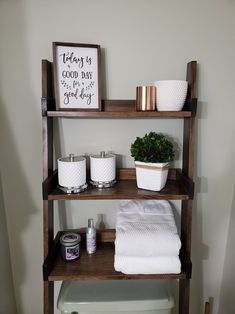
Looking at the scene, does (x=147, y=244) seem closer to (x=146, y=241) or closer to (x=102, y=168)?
(x=146, y=241)

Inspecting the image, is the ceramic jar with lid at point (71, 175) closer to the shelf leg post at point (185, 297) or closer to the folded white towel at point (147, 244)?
the folded white towel at point (147, 244)

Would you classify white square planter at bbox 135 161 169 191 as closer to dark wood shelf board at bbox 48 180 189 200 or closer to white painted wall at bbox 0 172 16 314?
dark wood shelf board at bbox 48 180 189 200

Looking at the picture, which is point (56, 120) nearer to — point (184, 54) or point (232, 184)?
point (184, 54)

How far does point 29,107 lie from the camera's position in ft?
3.08

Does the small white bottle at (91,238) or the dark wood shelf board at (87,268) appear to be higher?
the small white bottle at (91,238)

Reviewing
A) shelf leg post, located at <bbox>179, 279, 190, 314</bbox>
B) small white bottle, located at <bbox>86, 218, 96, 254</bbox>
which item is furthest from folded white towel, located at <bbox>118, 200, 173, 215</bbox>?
shelf leg post, located at <bbox>179, 279, 190, 314</bbox>

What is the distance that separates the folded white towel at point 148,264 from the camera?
0.83 meters

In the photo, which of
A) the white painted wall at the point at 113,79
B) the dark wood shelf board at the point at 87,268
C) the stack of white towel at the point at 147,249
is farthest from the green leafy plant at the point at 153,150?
the dark wood shelf board at the point at 87,268

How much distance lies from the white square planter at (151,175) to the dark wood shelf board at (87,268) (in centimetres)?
31

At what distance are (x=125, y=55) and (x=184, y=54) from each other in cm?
22

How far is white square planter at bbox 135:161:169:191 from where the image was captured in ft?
2.72

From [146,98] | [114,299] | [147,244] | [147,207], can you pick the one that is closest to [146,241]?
[147,244]

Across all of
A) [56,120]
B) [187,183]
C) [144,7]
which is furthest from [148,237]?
[144,7]

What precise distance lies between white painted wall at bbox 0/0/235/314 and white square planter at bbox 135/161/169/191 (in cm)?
14
